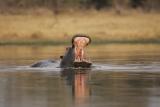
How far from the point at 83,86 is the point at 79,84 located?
0.52 meters

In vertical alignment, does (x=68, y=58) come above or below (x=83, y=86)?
above

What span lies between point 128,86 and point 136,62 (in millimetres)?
8853

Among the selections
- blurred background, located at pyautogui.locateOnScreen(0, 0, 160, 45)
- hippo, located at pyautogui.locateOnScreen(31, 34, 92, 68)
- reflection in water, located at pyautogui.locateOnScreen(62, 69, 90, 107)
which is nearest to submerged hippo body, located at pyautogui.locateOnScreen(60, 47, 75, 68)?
hippo, located at pyautogui.locateOnScreen(31, 34, 92, 68)

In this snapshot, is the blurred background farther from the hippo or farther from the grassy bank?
the hippo

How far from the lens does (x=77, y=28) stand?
158 feet

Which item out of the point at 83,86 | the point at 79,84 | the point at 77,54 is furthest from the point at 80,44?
the point at 83,86

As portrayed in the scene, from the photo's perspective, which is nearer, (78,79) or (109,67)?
(78,79)

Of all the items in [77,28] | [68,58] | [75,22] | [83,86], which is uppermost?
[75,22]

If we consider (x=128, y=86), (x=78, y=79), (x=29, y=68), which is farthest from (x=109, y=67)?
(x=128, y=86)

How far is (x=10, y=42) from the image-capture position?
46719 mm

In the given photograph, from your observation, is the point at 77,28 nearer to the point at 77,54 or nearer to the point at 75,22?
the point at 75,22

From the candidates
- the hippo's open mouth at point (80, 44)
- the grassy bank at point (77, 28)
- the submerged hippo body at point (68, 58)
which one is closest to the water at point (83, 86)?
the submerged hippo body at point (68, 58)

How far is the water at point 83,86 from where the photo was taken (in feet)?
48.4

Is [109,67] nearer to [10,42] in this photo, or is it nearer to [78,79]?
[78,79]
